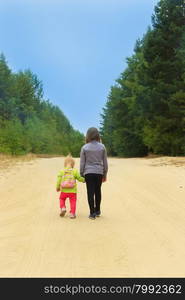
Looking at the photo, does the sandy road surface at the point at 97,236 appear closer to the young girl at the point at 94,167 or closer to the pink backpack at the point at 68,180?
the young girl at the point at 94,167

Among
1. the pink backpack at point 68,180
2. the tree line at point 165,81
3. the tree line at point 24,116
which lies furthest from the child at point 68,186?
the tree line at point 24,116

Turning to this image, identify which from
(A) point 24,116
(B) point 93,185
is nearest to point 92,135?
(B) point 93,185

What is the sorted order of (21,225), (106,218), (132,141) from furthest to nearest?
1. (132,141)
2. (106,218)
3. (21,225)

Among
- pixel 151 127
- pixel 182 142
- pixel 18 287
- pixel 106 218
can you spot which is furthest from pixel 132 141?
pixel 18 287

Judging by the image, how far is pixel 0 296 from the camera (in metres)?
4.28

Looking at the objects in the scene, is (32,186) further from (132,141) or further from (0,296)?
(132,141)

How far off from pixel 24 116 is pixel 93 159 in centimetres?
7576

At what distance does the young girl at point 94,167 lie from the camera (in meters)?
8.50

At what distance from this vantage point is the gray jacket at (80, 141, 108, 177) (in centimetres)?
855

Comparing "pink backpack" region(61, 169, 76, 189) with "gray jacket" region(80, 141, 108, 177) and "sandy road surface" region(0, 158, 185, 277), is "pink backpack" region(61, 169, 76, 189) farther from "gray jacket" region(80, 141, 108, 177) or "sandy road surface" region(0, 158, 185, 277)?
"sandy road surface" region(0, 158, 185, 277)

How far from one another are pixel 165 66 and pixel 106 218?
27468 millimetres

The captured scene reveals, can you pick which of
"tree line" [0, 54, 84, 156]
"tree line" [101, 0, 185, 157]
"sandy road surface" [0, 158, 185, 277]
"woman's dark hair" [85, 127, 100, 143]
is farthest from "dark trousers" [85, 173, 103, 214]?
"tree line" [0, 54, 84, 156]

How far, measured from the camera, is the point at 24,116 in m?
82.8

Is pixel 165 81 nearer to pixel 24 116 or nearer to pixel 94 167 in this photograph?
pixel 94 167
